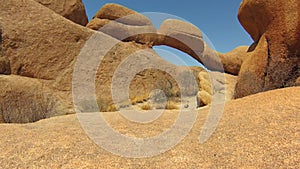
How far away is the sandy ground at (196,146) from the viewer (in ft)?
8.00

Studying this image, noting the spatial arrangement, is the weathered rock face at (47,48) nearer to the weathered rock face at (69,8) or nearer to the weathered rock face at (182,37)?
the weathered rock face at (69,8)

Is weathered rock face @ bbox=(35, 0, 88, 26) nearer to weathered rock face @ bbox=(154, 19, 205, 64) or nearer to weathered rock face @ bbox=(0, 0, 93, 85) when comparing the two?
weathered rock face @ bbox=(0, 0, 93, 85)

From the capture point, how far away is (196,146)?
286 centimetres

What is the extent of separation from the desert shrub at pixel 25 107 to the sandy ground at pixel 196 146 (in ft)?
9.18

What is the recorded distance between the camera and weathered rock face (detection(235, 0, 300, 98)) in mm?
5871

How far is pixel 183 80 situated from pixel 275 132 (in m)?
10.1

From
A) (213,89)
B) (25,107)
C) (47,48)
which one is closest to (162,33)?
(213,89)

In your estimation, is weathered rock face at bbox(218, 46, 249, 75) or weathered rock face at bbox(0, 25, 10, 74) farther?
weathered rock face at bbox(218, 46, 249, 75)

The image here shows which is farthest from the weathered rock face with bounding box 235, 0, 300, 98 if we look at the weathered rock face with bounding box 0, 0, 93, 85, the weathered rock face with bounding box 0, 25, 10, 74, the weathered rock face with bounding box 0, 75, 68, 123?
the weathered rock face with bounding box 0, 25, 10, 74

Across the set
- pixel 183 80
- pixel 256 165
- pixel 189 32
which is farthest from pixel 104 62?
pixel 189 32

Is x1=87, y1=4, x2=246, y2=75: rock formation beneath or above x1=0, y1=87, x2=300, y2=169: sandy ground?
beneath

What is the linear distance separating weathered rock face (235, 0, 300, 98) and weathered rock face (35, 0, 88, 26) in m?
8.22

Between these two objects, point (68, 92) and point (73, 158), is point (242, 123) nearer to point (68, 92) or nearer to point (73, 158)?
point (73, 158)

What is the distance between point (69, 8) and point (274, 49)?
9.45 metres
